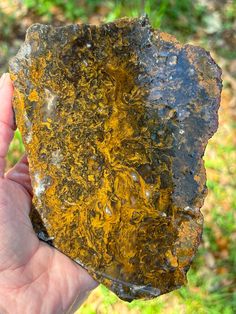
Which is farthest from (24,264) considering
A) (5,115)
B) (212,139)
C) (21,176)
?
(212,139)

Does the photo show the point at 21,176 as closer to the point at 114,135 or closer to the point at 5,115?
the point at 5,115

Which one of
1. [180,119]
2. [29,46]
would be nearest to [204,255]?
[180,119]

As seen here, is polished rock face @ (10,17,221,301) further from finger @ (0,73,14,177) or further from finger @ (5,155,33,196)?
finger @ (5,155,33,196)

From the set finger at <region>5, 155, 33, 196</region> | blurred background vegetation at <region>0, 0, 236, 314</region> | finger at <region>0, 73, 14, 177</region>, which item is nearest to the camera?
finger at <region>0, 73, 14, 177</region>

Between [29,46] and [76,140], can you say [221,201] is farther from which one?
[29,46]

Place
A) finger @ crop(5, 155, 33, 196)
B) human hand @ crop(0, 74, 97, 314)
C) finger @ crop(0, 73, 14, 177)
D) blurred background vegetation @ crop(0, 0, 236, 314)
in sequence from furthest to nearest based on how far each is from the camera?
blurred background vegetation @ crop(0, 0, 236, 314), finger @ crop(5, 155, 33, 196), finger @ crop(0, 73, 14, 177), human hand @ crop(0, 74, 97, 314)

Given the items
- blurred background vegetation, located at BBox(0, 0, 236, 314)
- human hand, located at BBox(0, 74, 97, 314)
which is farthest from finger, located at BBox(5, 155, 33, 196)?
blurred background vegetation, located at BBox(0, 0, 236, 314)

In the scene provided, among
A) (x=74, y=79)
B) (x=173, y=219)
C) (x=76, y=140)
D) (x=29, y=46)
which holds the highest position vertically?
(x=29, y=46)
